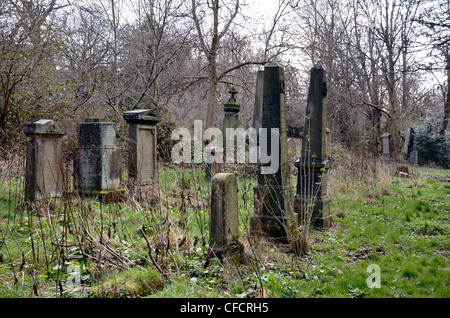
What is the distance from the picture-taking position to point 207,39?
50.1ft

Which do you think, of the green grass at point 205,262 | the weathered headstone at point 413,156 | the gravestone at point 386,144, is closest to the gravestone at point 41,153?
the green grass at point 205,262

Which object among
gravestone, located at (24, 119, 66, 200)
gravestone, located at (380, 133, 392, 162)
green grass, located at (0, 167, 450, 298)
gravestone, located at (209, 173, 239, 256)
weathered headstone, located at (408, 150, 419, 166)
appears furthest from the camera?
gravestone, located at (380, 133, 392, 162)

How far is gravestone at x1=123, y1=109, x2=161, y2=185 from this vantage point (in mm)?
8273

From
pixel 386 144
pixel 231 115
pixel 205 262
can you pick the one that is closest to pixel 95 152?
pixel 205 262

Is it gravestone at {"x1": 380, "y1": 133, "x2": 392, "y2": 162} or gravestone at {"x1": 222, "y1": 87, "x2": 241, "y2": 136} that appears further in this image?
gravestone at {"x1": 380, "y1": 133, "x2": 392, "y2": 162}

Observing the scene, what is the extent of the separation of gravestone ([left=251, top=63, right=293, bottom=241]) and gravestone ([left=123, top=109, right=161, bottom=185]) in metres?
3.20

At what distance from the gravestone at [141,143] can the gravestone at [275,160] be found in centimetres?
320

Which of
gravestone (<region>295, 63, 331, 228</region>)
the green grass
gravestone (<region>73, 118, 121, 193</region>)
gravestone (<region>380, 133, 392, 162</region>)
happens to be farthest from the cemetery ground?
gravestone (<region>380, 133, 392, 162</region>)

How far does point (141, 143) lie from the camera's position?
8.48 m

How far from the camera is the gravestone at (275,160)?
5805 mm

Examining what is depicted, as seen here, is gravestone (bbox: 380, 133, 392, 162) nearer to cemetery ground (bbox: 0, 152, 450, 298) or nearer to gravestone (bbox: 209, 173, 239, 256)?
cemetery ground (bbox: 0, 152, 450, 298)

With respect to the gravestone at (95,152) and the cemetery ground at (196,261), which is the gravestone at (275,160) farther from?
the gravestone at (95,152)
